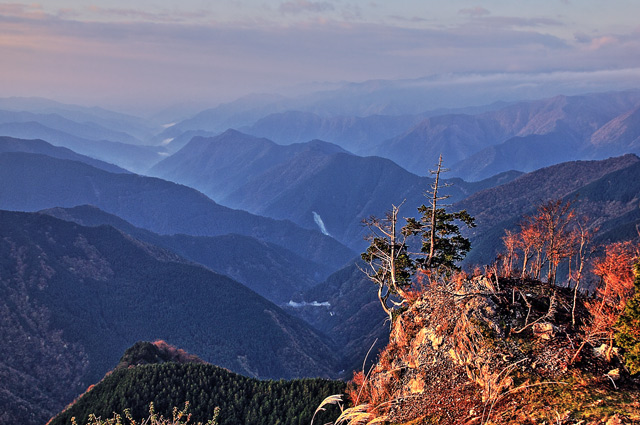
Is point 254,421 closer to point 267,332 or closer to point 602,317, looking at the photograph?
point 602,317

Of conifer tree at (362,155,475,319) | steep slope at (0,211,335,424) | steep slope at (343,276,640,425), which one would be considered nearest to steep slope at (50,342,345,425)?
conifer tree at (362,155,475,319)

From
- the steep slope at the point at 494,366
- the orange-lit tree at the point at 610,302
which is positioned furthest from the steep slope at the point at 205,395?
the orange-lit tree at the point at 610,302

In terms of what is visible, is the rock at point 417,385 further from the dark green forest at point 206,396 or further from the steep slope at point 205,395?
the dark green forest at point 206,396

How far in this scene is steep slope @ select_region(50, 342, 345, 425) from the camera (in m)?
47.9

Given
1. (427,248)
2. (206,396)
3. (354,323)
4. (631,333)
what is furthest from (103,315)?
(631,333)

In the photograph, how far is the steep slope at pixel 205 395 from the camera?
47906 mm

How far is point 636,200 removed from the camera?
16288cm

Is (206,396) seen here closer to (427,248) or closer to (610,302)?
(427,248)

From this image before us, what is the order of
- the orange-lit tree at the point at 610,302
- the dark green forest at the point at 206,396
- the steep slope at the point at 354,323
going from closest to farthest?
the orange-lit tree at the point at 610,302
the dark green forest at the point at 206,396
the steep slope at the point at 354,323

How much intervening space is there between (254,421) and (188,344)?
87.3 metres

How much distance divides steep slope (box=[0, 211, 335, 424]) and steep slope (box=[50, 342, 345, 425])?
130 ft

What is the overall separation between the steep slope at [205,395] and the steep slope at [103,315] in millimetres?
39631

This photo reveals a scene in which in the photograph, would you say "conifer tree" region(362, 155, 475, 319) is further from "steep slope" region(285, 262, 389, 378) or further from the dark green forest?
"steep slope" region(285, 262, 389, 378)

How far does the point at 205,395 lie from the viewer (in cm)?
5162
